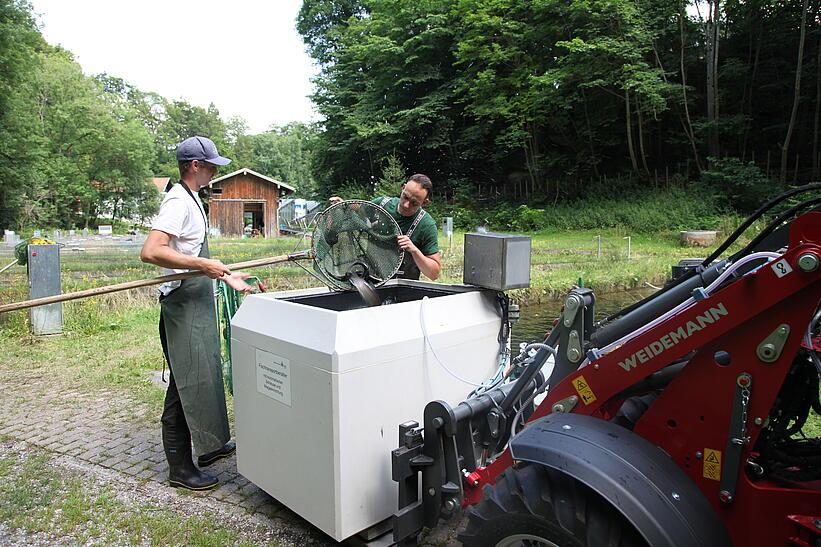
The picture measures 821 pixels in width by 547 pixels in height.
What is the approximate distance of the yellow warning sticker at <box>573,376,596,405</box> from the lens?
205 centimetres

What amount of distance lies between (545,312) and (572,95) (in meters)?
22.1

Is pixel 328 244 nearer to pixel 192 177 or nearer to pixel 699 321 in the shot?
pixel 192 177

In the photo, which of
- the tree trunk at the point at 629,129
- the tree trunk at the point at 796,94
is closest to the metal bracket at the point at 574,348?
the tree trunk at the point at 796,94

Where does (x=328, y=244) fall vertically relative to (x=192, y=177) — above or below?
below

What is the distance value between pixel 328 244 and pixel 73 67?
190 ft

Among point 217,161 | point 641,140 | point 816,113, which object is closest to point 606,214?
point 641,140

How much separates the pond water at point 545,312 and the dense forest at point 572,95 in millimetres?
15501

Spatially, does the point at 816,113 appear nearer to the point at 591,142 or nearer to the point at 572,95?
the point at 591,142

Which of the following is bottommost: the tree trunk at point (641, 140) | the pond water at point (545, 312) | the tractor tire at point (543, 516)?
the pond water at point (545, 312)

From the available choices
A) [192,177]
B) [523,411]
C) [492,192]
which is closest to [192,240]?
[192,177]

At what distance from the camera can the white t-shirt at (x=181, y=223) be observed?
3.20m

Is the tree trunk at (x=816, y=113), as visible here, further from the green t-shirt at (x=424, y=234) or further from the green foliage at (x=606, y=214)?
the green t-shirt at (x=424, y=234)

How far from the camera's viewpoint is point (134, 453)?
4117 mm

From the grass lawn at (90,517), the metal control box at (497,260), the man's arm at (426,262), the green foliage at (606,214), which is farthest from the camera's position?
the green foliage at (606,214)
